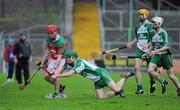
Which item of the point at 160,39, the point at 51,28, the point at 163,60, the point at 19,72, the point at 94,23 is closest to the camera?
the point at 51,28

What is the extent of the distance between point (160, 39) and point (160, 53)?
38 centimetres

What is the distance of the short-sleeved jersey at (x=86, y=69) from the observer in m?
18.9

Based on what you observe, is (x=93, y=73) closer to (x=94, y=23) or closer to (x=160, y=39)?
(x=160, y=39)

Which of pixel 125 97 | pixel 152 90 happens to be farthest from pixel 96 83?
pixel 152 90

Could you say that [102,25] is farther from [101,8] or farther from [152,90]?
[152,90]

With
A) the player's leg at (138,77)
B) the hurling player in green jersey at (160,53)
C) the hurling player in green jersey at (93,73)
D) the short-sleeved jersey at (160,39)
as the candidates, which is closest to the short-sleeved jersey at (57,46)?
the hurling player in green jersey at (93,73)

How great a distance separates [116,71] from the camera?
4125cm

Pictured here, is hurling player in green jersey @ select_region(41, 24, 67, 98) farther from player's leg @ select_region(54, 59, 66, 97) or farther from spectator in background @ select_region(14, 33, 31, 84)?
spectator in background @ select_region(14, 33, 31, 84)

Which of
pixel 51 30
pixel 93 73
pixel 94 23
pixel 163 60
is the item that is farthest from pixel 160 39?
pixel 94 23

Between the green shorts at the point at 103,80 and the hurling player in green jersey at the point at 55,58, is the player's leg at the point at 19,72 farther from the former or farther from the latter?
the green shorts at the point at 103,80

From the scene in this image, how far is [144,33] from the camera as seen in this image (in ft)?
69.6

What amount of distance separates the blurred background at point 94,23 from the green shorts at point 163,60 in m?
22.0

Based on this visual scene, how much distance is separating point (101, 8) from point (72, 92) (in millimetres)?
30242

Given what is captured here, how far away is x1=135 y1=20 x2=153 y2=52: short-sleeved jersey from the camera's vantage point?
2111 centimetres
